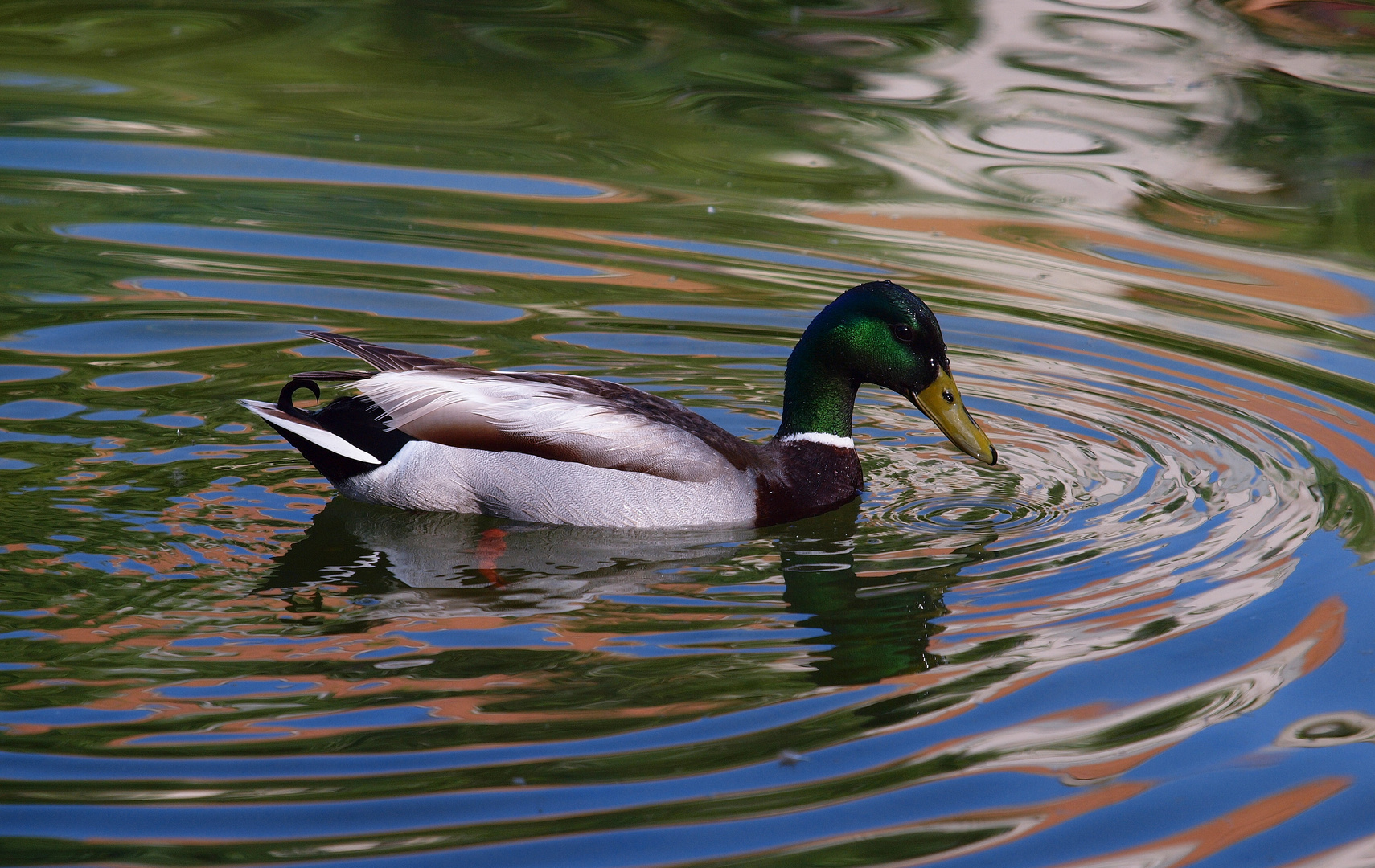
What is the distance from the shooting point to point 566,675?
15.3ft

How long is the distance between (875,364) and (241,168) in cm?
505

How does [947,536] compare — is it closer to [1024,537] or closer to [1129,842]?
[1024,537]

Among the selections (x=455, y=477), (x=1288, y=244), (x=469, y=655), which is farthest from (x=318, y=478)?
(x=1288, y=244)

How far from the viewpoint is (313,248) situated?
9000mm

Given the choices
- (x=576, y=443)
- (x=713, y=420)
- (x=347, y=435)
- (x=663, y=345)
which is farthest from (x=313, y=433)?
(x=663, y=345)

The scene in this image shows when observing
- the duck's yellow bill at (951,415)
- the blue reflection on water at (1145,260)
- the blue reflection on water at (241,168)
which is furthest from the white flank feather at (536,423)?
the blue reflection on water at (1145,260)

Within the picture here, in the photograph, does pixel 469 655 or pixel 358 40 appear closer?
pixel 469 655

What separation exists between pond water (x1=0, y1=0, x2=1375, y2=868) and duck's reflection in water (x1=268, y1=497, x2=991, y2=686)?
3cm

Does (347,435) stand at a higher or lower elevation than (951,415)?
lower

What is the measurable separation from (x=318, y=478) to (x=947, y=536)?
7.96 feet

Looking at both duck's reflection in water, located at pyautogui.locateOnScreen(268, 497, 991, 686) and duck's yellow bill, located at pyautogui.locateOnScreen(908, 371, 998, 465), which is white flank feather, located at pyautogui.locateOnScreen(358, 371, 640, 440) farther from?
duck's yellow bill, located at pyautogui.locateOnScreen(908, 371, 998, 465)

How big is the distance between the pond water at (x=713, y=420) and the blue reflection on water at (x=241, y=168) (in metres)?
0.04

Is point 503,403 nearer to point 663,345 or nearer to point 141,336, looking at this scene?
point 663,345

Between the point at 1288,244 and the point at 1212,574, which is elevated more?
the point at 1288,244
